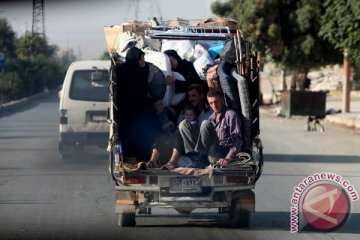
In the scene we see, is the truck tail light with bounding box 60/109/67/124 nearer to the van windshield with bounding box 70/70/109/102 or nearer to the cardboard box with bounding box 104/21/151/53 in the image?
the van windshield with bounding box 70/70/109/102

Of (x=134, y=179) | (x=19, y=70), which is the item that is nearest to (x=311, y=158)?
(x=134, y=179)

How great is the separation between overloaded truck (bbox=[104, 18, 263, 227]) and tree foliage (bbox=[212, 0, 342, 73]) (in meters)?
25.1

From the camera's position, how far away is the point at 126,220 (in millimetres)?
9258

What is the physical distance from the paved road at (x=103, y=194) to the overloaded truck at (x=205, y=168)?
297 mm

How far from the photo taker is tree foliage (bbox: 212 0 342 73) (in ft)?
116

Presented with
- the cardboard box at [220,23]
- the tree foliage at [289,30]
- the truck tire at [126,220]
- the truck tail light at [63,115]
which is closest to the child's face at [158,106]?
the truck tire at [126,220]

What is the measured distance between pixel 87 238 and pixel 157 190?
0.92 meters

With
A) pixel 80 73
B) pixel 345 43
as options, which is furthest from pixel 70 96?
pixel 345 43

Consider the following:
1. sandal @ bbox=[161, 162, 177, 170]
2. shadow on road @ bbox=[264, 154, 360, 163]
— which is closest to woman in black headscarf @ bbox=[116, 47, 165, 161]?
sandal @ bbox=[161, 162, 177, 170]

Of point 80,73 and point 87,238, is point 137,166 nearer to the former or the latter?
point 87,238

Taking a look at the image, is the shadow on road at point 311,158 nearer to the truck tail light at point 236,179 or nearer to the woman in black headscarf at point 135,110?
the woman in black headscarf at point 135,110

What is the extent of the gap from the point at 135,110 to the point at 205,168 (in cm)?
118

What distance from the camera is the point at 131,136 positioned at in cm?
950

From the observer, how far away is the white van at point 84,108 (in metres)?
16.9
